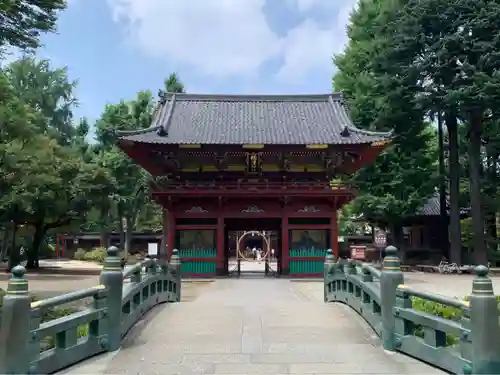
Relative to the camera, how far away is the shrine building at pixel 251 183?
24688mm

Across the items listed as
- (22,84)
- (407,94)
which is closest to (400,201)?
(407,94)

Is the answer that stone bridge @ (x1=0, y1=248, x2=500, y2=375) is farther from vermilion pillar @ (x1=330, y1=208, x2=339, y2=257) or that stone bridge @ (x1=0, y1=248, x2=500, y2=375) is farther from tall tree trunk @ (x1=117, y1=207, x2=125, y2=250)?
tall tree trunk @ (x1=117, y1=207, x2=125, y2=250)

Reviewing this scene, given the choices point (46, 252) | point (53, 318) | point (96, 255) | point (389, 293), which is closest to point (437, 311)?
point (389, 293)

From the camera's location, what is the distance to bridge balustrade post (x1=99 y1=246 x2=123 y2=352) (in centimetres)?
790

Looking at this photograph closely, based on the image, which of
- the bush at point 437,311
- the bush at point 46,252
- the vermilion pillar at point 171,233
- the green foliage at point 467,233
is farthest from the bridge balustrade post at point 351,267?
the bush at point 46,252

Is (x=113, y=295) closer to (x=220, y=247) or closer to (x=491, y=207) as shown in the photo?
(x=220, y=247)

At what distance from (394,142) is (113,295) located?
87.3 feet

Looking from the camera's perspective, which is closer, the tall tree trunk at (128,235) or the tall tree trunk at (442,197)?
the tall tree trunk at (442,197)

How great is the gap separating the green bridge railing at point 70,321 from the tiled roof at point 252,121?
14.4 m

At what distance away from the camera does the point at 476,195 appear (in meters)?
29.6

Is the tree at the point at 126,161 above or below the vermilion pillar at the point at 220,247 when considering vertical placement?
above

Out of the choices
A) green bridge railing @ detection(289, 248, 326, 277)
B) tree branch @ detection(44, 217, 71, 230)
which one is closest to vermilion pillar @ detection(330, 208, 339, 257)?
green bridge railing @ detection(289, 248, 326, 277)

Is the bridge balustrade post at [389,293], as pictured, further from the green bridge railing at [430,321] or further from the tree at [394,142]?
the tree at [394,142]

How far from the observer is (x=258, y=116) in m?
29.5
